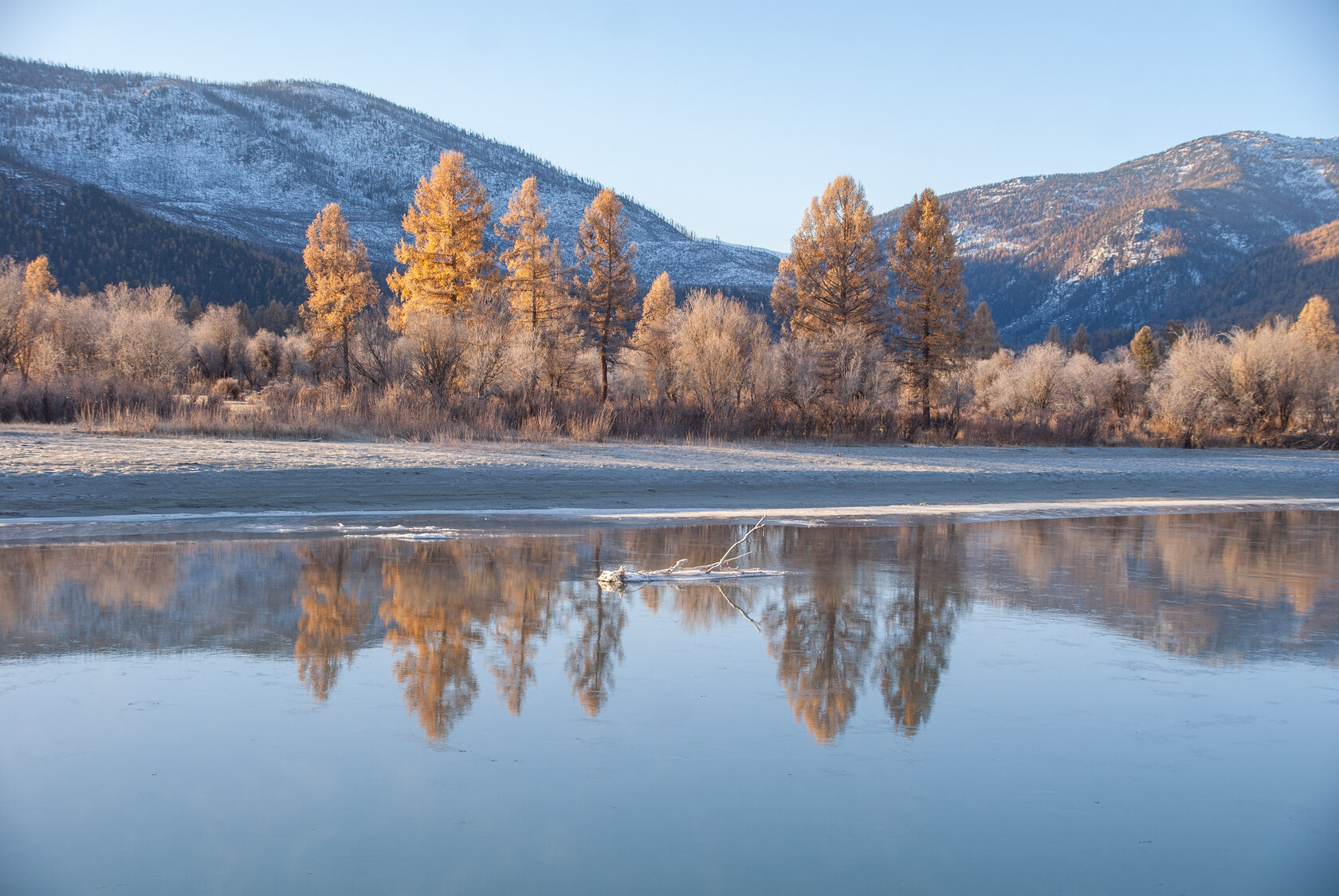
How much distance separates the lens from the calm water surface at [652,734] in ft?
11.4

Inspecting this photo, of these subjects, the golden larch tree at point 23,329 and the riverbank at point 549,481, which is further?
Result: the golden larch tree at point 23,329

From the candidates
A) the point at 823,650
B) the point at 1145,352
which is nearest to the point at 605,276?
the point at 823,650

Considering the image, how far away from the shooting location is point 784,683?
562cm

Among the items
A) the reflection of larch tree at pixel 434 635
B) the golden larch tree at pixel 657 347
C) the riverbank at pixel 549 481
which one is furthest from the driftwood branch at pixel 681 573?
the golden larch tree at pixel 657 347

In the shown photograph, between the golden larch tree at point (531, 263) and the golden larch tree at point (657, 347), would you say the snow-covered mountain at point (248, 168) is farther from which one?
the golden larch tree at point (531, 263)

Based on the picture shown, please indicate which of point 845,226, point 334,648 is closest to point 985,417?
point 845,226

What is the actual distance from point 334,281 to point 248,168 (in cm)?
15548

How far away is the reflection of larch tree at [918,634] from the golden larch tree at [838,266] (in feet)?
90.2

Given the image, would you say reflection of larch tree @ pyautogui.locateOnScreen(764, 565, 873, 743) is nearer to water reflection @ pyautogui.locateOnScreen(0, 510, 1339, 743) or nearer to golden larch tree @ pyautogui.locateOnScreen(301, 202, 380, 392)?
water reflection @ pyautogui.locateOnScreen(0, 510, 1339, 743)

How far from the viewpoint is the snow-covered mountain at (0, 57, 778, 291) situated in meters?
158

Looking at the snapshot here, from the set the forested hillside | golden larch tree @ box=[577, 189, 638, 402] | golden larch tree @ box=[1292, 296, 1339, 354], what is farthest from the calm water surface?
the forested hillside

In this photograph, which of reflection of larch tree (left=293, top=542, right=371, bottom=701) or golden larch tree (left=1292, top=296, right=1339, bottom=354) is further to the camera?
golden larch tree (left=1292, top=296, right=1339, bottom=354)

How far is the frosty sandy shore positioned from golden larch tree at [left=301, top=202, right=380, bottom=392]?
74.4ft

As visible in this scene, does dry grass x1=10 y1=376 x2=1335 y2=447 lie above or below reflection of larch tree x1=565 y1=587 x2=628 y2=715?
above
